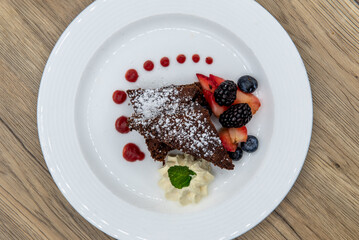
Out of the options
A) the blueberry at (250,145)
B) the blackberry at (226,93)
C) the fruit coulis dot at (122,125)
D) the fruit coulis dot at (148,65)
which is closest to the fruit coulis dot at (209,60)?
the blackberry at (226,93)

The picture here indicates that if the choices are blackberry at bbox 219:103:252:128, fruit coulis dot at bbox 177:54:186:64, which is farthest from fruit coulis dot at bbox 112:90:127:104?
blackberry at bbox 219:103:252:128

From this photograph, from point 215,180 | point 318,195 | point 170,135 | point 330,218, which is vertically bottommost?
point 330,218

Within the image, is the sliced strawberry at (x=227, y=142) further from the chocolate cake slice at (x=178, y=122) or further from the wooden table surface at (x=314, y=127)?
the wooden table surface at (x=314, y=127)

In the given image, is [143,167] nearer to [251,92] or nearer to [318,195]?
[251,92]

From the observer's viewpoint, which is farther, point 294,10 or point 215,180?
point 215,180

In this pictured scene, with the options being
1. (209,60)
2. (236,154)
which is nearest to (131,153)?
(236,154)

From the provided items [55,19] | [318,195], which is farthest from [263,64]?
[55,19]

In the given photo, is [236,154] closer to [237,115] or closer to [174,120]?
[237,115]
